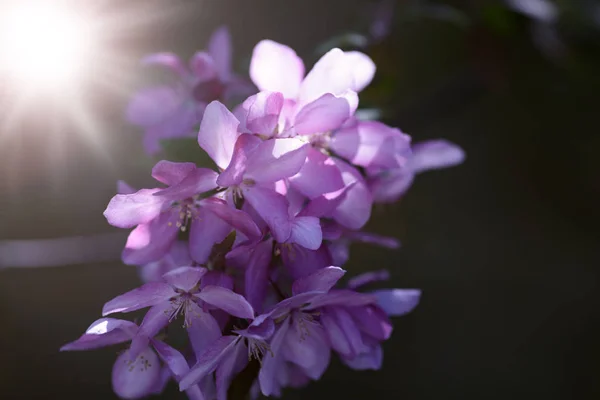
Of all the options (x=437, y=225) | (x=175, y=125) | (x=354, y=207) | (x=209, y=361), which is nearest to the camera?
(x=209, y=361)

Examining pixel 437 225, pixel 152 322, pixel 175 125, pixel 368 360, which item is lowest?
pixel 437 225

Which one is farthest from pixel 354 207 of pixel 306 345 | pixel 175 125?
pixel 175 125

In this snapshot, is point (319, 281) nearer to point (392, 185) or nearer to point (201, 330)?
point (201, 330)

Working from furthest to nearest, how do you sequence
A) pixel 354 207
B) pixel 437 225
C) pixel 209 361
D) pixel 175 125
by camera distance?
pixel 437 225 → pixel 175 125 → pixel 354 207 → pixel 209 361

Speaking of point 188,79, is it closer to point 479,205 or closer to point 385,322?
point 385,322

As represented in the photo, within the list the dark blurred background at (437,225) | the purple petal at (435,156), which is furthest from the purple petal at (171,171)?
the dark blurred background at (437,225)

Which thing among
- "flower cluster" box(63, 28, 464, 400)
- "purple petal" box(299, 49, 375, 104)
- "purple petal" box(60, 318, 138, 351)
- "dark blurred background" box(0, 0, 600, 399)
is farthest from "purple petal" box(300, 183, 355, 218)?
"dark blurred background" box(0, 0, 600, 399)

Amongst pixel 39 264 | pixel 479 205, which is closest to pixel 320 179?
pixel 39 264
